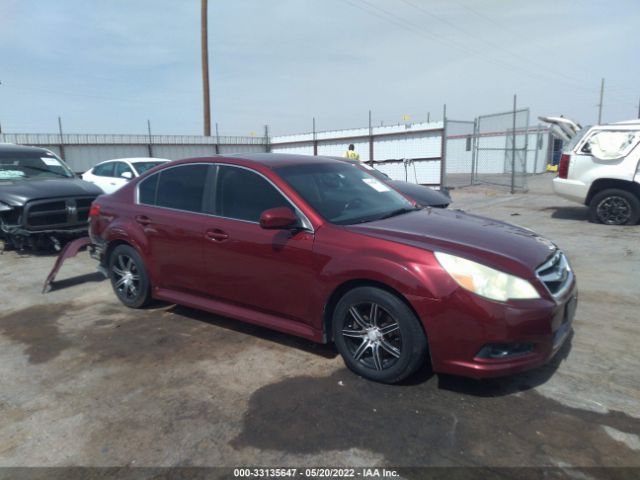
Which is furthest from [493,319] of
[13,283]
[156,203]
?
[13,283]

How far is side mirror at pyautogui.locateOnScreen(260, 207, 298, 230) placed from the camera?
3.60m

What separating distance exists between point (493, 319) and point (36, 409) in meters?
3.09

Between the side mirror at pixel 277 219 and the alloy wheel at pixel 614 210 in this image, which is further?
the alloy wheel at pixel 614 210

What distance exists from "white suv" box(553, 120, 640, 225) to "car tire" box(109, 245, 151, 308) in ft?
28.2

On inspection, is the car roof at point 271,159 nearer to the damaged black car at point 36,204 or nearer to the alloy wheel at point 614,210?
the damaged black car at point 36,204

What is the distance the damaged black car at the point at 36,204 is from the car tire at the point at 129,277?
329 cm

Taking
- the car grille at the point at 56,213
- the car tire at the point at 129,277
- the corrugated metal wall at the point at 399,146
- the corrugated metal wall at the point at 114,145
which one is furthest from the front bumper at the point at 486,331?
the corrugated metal wall at the point at 114,145

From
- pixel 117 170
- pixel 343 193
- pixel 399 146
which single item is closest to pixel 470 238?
pixel 343 193

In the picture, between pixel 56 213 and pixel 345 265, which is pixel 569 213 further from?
pixel 56 213

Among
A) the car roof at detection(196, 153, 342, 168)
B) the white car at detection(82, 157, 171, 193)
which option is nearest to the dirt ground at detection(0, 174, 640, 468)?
the car roof at detection(196, 153, 342, 168)

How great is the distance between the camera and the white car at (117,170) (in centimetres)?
1173

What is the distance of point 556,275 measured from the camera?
3.40m

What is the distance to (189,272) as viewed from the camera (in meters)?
4.48

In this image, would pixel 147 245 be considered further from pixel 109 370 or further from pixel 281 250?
→ pixel 281 250
